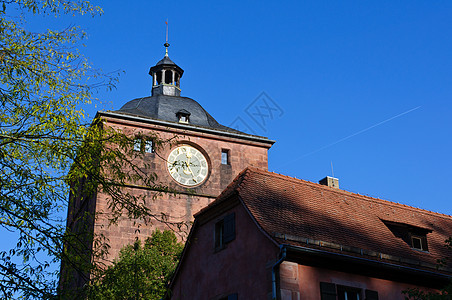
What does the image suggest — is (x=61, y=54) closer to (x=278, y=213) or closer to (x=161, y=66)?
(x=278, y=213)

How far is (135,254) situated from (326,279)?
12.6m

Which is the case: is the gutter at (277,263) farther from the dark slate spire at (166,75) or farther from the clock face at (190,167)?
the dark slate spire at (166,75)

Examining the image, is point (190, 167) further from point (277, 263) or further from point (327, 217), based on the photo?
point (277, 263)

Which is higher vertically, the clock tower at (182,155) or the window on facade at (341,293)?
the clock tower at (182,155)

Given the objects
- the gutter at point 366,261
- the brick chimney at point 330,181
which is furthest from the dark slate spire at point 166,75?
the gutter at point 366,261

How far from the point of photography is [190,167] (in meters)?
32.9

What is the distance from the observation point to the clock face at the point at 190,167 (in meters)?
32.3

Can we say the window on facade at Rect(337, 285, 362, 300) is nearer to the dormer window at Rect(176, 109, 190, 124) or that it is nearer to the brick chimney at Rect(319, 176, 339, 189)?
the brick chimney at Rect(319, 176, 339, 189)

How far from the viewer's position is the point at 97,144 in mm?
10789

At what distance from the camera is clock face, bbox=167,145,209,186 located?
106ft

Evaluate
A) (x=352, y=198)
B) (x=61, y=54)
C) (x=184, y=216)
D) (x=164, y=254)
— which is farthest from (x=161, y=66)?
(x=61, y=54)

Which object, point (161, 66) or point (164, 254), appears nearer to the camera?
point (164, 254)

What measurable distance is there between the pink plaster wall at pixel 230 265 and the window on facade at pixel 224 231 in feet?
0.49

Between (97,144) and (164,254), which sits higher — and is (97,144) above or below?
below
